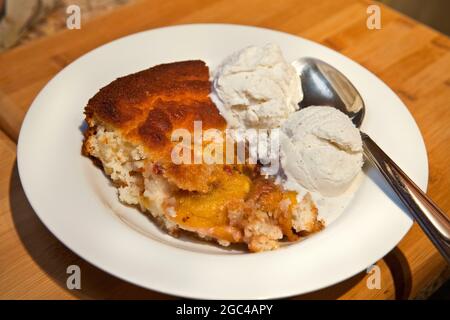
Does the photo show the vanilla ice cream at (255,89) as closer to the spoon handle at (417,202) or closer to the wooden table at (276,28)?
the spoon handle at (417,202)

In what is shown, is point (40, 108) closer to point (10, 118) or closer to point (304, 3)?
point (10, 118)

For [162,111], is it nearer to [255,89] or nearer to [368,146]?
[255,89]

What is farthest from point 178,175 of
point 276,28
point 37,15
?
point 37,15

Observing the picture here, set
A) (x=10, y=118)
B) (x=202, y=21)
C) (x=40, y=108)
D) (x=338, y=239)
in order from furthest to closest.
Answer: (x=202, y=21)
(x=10, y=118)
(x=40, y=108)
(x=338, y=239)

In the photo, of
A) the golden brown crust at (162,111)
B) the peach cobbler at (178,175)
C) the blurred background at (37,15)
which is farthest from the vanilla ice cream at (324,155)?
the blurred background at (37,15)

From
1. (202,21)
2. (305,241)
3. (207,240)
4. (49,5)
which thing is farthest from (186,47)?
(49,5)
